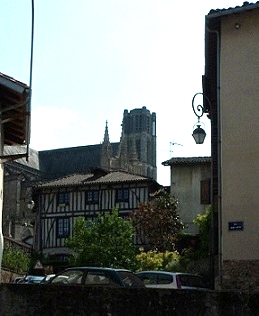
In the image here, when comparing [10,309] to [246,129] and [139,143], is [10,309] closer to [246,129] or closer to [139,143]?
[246,129]

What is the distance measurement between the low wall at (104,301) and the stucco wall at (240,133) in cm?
929

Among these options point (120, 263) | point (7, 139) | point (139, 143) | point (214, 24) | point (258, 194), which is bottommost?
point (120, 263)

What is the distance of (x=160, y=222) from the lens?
3972 cm

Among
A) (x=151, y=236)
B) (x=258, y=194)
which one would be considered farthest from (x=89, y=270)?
(x=151, y=236)

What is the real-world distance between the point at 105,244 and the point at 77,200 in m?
13.4

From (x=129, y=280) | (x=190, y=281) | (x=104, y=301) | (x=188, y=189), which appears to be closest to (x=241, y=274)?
(x=190, y=281)

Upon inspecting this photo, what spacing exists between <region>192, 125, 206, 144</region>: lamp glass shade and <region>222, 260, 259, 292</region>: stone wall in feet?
12.2

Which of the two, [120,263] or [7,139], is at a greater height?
[7,139]

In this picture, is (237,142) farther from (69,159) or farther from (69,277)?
(69,159)

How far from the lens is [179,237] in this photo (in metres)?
39.0

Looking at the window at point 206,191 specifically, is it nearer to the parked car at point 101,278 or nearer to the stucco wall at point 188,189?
the parked car at point 101,278

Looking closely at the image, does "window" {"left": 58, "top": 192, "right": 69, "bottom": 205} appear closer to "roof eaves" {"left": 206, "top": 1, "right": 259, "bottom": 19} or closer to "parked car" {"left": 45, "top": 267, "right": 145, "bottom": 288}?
"roof eaves" {"left": 206, "top": 1, "right": 259, "bottom": 19}

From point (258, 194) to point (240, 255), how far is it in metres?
1.82

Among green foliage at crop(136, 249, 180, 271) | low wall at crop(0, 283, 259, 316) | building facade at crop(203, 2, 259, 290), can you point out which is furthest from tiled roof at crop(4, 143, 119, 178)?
low wall at crop(0, 283, 259, 316)
